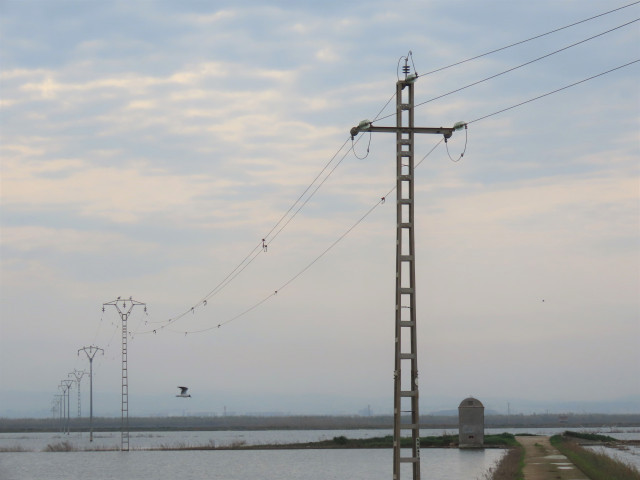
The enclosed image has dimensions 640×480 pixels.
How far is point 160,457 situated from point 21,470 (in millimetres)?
19923

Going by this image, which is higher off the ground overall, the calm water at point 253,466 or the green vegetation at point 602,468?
the green vegetation at point 602,468

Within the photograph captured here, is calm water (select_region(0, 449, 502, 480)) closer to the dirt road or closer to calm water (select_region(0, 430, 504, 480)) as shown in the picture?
calm water (select_region(0, 430, 504, 480))

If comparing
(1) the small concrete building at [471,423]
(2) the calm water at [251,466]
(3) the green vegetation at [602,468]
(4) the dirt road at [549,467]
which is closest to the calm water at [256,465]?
(2) the calm water at [251,466]

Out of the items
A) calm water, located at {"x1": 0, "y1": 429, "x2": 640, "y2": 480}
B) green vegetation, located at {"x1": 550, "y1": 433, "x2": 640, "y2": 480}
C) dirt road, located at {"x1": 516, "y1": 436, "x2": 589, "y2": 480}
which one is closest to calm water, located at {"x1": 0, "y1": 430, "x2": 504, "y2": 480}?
calm water, located at {"x1": 0, "y1": 429, "x2": 640, "y2": 480}

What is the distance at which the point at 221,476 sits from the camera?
6981 cm

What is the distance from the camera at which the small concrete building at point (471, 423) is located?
3403 inches

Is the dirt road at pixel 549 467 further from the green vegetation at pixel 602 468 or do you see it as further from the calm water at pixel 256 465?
the calm water at pixel 256 465

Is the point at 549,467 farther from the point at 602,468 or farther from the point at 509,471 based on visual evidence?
the point at 602,468

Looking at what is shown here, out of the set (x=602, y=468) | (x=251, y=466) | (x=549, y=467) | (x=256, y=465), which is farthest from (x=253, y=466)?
(x=602, y=468)

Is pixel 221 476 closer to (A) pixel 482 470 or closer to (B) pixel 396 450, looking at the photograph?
(A) pixel 482 470

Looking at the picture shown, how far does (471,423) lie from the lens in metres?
91.1

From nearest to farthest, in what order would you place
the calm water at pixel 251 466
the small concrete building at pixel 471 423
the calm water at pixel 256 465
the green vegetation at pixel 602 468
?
the green vegetation at pixel 602 468 < the calm water at pixel 256 465 < the calm water at pixel 251 466 < the small concrete building at pixel 471 423

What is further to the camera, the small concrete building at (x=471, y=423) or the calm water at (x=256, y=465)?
the small concrete building at (x=471, y=423)

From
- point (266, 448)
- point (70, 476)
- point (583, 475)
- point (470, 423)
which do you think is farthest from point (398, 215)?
point (266, 448)
